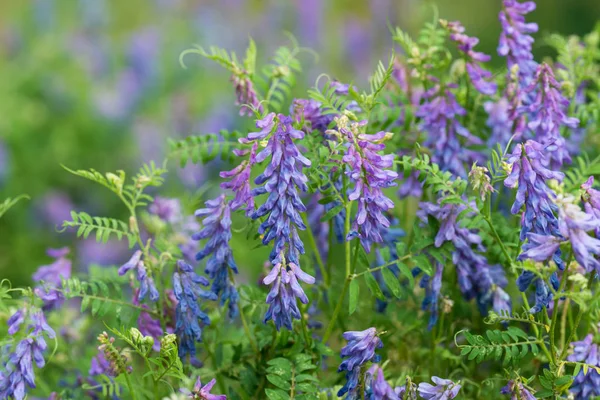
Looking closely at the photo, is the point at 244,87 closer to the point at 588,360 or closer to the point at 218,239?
the point at 218,239

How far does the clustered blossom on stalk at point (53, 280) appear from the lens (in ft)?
5.90

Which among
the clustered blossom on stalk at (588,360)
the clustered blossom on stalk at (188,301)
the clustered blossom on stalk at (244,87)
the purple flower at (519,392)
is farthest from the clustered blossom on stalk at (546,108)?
the clustered blossom on stalk at (188,301)

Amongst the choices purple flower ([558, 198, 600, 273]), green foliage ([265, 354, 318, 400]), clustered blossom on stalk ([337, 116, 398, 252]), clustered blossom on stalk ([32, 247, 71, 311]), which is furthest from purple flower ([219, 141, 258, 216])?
purple flower ([558, 198, 600, 273])

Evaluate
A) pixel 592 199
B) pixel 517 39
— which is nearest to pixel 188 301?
pixel 592 199

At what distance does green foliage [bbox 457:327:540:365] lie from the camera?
164 cm

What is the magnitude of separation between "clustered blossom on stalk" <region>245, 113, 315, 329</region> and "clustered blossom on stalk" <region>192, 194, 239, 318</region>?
146 millimetres

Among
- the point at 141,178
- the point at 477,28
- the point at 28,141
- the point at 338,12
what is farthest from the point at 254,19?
the point at 141,178

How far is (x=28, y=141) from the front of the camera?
13.9ft

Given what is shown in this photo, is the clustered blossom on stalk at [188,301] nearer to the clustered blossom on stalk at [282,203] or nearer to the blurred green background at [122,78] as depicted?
the clustered blossom on stalk at [282,203]

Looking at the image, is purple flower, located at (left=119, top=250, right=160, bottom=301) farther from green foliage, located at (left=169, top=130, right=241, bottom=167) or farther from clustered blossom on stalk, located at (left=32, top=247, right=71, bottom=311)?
green foliage, located at (left=169, top=130, right=241, bottom=167)

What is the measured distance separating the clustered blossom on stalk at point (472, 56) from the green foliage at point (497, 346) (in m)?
0.60

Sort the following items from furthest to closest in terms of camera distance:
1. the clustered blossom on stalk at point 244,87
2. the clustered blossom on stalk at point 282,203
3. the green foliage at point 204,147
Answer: the green foliage at point 204,147 < the clustered blossom on stalk at point 244,87 < the clustered blossom on stalk at point 282,203

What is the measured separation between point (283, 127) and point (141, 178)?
0.38m

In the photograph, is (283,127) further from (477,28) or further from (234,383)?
(477,28)
